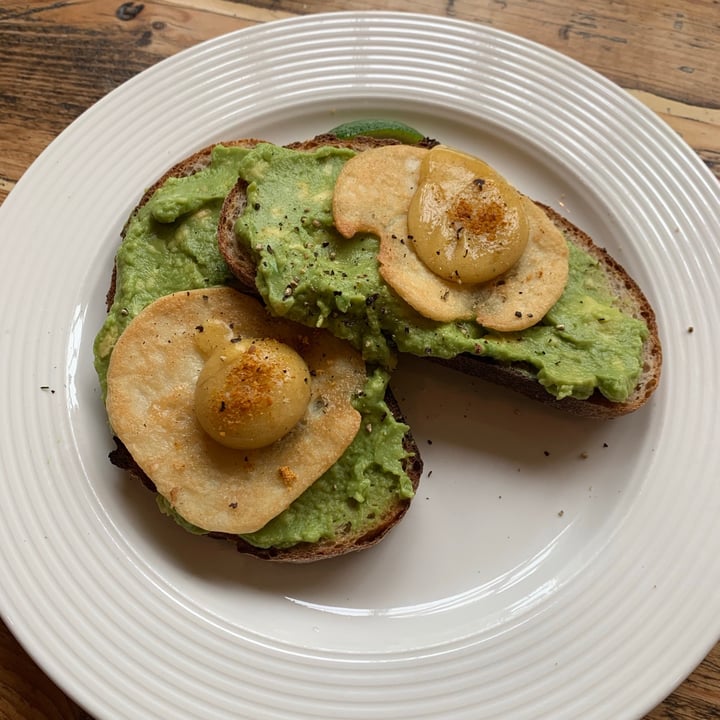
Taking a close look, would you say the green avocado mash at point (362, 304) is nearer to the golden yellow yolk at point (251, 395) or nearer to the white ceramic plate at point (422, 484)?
the golden yellow yolk at point (251, 395)

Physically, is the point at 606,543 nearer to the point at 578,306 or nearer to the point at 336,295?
the point at 578,306

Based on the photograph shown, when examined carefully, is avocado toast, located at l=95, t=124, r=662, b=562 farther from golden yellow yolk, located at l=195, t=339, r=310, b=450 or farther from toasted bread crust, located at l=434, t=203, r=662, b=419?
golden yellow yolk, located at l=195, t=339, r=310, b=450

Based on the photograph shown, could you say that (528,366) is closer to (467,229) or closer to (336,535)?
(467,229)

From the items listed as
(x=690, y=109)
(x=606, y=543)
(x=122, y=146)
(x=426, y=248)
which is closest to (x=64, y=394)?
(x=122, y=146)

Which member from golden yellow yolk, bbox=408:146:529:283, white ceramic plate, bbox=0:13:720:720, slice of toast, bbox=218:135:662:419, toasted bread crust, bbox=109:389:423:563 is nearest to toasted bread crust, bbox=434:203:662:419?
slice of toast, bbox=218:135:662:419

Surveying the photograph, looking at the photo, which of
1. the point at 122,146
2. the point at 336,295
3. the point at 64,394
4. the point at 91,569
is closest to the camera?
the point at 336,295

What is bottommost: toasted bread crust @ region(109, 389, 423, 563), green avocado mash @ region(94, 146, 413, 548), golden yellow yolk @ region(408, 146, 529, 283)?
toasted bread crust @ region(109, 389, 423, 563)

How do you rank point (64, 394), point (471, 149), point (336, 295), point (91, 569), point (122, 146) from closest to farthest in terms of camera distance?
point (336, 295), point (91, 569), point (64, 394), point (122, 146), point (471, 149)
